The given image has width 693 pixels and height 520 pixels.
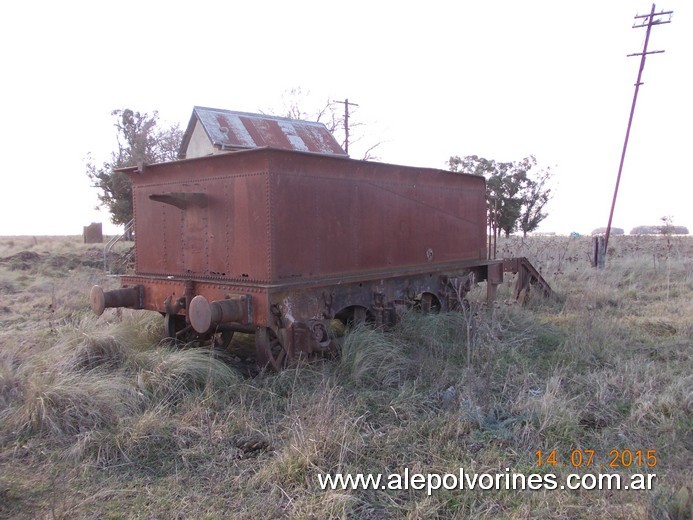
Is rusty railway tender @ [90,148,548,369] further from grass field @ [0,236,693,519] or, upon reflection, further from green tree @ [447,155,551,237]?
green tree @ [447,155,551,237]

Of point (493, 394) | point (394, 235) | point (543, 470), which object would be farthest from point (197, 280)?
point (543, 470)

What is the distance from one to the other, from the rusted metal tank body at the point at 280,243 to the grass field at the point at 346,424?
1.70 feet

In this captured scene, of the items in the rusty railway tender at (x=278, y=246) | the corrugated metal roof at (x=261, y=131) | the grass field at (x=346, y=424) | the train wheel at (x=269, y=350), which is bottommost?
the grass field at (x=346, y=424)

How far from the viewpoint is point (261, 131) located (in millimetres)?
17328

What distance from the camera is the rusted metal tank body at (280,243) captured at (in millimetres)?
5902

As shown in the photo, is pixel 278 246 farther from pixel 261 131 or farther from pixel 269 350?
pixel 261 131

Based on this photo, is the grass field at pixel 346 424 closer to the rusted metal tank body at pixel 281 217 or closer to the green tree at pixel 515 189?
the rusted metal tank body at pixel 281 217

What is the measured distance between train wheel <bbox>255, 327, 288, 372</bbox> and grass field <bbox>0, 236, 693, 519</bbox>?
18 centimetres

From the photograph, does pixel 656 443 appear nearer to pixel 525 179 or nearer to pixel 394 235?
pixel 394 235

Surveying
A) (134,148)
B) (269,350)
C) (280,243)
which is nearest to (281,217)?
(280,243)

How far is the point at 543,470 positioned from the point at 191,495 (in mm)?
2393

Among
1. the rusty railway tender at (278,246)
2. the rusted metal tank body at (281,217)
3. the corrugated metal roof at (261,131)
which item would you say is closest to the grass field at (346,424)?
the rusty railway tender at (278,246)

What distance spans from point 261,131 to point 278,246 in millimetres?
12176

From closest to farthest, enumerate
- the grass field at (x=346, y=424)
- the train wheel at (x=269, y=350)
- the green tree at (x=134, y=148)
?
the grass field at (x=346, y=424) → the train wheel at (x=269, y=350) → the green tree at (x=134, y=148)
